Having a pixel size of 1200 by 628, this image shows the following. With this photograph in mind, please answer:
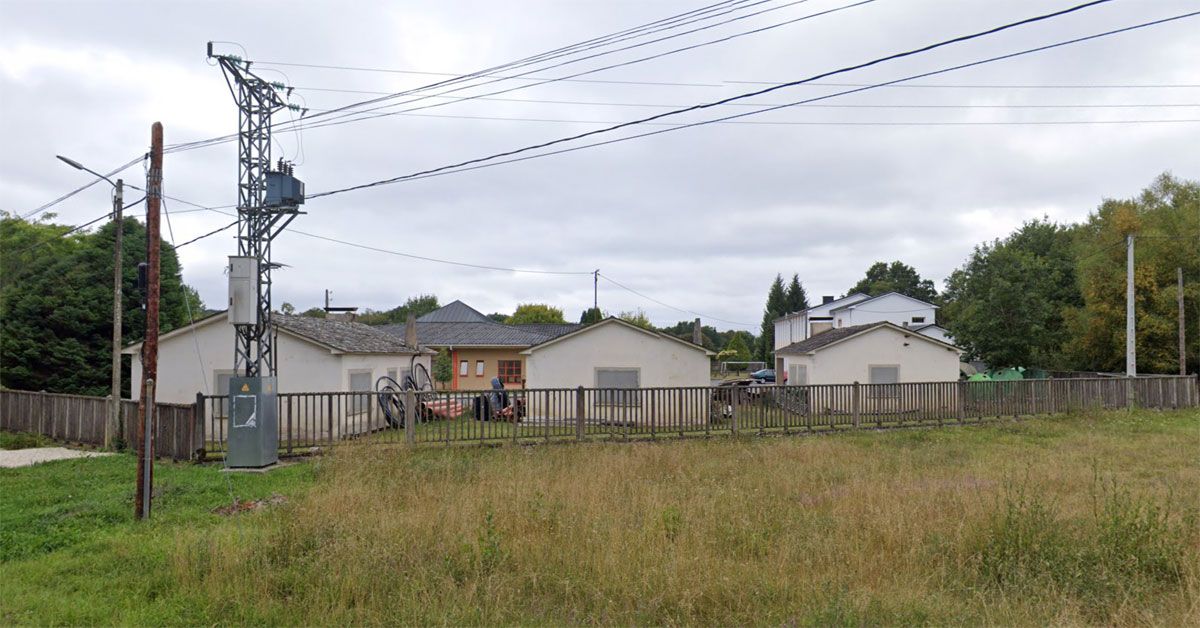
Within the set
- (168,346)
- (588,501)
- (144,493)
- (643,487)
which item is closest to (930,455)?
(643,487)

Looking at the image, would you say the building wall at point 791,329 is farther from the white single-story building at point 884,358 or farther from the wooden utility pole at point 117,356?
the wooden utility pole at point 117,356

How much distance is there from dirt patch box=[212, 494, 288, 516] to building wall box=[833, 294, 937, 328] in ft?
159

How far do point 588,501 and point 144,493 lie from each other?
5.17m

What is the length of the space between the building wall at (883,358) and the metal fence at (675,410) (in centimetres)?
494

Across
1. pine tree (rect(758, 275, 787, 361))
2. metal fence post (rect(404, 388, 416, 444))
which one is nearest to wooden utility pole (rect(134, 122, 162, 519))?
metal fence post (rect(404, 388, 416, 444))

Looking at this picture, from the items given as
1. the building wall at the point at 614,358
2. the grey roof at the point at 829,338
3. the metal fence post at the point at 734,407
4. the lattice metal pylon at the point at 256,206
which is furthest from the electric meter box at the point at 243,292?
the grey roof at the point at 829,338

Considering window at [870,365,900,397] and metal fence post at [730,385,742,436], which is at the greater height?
window at [870,365,900,397]

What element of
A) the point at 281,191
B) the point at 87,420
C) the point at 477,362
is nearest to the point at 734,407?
the point at 281,191

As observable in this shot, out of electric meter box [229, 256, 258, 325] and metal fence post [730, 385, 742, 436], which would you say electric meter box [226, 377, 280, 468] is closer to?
electric meter box [229, 256, 258, 325]

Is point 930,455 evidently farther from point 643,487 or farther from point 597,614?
point 597,614

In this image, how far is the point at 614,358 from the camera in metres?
21.7

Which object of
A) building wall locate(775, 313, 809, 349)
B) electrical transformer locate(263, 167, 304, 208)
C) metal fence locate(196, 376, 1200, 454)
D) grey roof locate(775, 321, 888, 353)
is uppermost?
electrical transformer locate(263, 167, 304, 208)

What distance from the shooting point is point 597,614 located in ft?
16.7

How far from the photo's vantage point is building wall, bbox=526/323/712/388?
70.7 feet
